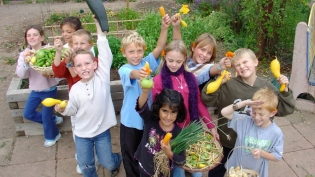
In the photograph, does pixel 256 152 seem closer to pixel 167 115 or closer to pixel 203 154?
pixel 203 154

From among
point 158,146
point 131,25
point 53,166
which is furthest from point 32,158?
point 131,25

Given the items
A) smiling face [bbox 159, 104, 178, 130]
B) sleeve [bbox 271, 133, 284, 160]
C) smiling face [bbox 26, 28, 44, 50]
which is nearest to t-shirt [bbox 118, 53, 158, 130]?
smiling face [bbox 159, 104, 178, 130]

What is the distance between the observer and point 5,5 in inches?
436

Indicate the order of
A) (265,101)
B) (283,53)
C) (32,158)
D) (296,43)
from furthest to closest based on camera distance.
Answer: (283,53)
(296,43)
(32,158)
(265,101)

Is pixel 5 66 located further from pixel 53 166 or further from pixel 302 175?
pixel 302 175

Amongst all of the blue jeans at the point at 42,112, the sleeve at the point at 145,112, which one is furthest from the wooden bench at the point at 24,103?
the sleeve at the point at 145,112

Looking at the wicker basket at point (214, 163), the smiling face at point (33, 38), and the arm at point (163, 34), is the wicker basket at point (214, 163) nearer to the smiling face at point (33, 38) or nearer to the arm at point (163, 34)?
the arm at point (163, 34)

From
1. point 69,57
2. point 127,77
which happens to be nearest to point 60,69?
point 69,57

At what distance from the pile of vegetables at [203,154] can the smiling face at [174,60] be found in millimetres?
724

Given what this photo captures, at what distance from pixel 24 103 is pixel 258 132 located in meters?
2.95

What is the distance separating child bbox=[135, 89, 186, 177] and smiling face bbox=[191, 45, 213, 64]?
0.69 m

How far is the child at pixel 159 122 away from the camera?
2.55 m

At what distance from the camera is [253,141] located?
266 centimetres

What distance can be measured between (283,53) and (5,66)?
5.44 metres
